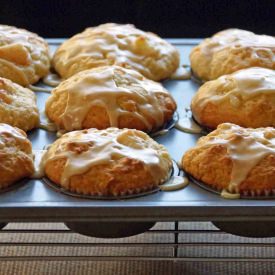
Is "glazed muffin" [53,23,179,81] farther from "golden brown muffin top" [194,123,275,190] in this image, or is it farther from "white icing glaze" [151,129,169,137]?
"golden brown muffin top" [194,123,275,190]

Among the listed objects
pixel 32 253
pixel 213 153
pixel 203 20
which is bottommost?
pixel 32 253

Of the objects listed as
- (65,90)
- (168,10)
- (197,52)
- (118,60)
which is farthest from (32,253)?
(168,10)

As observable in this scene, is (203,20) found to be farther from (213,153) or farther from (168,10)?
(213,153)

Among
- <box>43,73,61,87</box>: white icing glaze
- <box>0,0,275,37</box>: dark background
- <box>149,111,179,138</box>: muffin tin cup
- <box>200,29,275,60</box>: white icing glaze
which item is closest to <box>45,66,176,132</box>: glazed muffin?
<box>149,111,179,138</box>: muffin tin cup

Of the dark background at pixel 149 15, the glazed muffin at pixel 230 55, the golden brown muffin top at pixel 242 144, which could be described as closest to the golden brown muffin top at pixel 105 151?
the golden brown muffin top at pixel 242 144

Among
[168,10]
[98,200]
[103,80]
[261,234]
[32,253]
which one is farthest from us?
[168,10]

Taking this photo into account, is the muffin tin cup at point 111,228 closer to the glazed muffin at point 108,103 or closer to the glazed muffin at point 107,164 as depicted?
the glazed muffin at point 107,164
